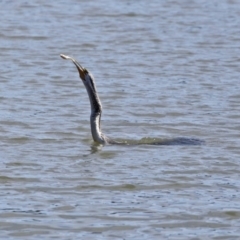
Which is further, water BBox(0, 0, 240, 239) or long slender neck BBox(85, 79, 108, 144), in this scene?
long slender neck BBox(85, 79, 108, 144)

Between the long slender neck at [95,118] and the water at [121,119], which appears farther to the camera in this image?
the long slender neck at [95,118]

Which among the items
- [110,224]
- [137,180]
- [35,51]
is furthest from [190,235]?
[35,51]

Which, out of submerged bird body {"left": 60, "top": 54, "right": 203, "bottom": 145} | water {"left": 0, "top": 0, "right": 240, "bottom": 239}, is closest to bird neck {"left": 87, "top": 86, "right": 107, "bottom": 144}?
submerged bird body {"left": 60, "top": 54, "right": 203, "bottom": 145}

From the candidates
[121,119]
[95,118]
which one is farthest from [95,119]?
[121,119]

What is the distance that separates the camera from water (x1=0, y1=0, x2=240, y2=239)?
8820 millimetres

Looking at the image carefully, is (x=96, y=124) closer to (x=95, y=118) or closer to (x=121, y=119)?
(x=95, y=118)

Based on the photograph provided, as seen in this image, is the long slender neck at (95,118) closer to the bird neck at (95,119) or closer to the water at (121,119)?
the bird neck at (95,119)

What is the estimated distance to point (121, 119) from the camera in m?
12.9

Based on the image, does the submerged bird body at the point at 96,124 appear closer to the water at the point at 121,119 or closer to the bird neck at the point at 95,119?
the bird neck at the point at 95,119

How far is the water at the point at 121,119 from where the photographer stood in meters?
8.82

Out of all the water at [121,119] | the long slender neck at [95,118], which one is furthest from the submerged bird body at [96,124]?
the water at [121,119]

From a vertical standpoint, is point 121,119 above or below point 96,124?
below

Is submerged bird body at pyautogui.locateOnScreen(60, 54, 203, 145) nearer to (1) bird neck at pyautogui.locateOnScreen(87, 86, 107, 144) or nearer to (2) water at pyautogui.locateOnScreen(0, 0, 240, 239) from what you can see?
(1) bird neck at pyautogui.locateOnScreen(87, 86, 107, 144)

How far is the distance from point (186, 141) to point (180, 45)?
6.49 metres
